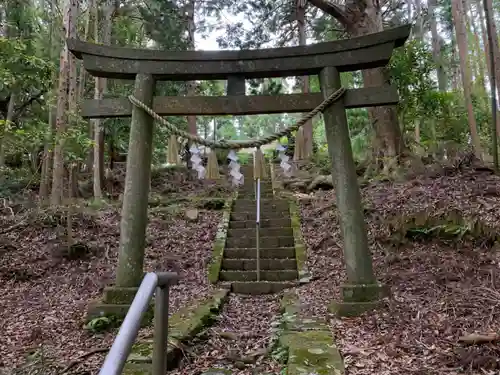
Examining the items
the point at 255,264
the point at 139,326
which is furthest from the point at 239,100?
the point at 139,326

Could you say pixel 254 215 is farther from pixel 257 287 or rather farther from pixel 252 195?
pixel 257 287

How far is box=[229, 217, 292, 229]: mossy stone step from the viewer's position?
842cm

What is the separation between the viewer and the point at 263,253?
7.39 metres

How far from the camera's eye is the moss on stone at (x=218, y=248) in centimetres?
658

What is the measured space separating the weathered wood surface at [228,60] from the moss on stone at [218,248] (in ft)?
10.9

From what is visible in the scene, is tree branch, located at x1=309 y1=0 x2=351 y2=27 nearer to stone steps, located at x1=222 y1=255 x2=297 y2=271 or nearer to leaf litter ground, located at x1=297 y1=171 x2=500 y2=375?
leaf litter ground, located at x1=297 y1=171 x2=500 y2=375

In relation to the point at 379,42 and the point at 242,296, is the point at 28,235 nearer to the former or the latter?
the point at 242,296

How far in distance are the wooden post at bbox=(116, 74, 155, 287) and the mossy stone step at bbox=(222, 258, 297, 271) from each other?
2.61 metres

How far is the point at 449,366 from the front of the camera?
292cm

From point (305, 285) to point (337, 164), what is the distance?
7.32ft

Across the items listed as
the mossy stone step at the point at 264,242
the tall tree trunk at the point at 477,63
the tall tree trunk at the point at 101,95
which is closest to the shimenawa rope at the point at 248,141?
the mossy stone step at the point at 264,242

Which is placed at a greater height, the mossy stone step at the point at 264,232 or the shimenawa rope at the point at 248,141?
the shimenawa rope at the point at 248,141

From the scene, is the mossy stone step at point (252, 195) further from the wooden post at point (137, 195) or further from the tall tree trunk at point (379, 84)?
the wooden post at point (137, 195)

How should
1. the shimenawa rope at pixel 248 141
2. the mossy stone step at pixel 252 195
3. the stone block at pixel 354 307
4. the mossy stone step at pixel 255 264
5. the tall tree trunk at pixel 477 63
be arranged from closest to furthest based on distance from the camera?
the stone block at pixel 354 307
the shimenawa rope at pixel 248 141
the mossy stone step at pixel 255 264
the mossy stone step at pixel 252 195
the tall tree trunk at pixel 477 63
